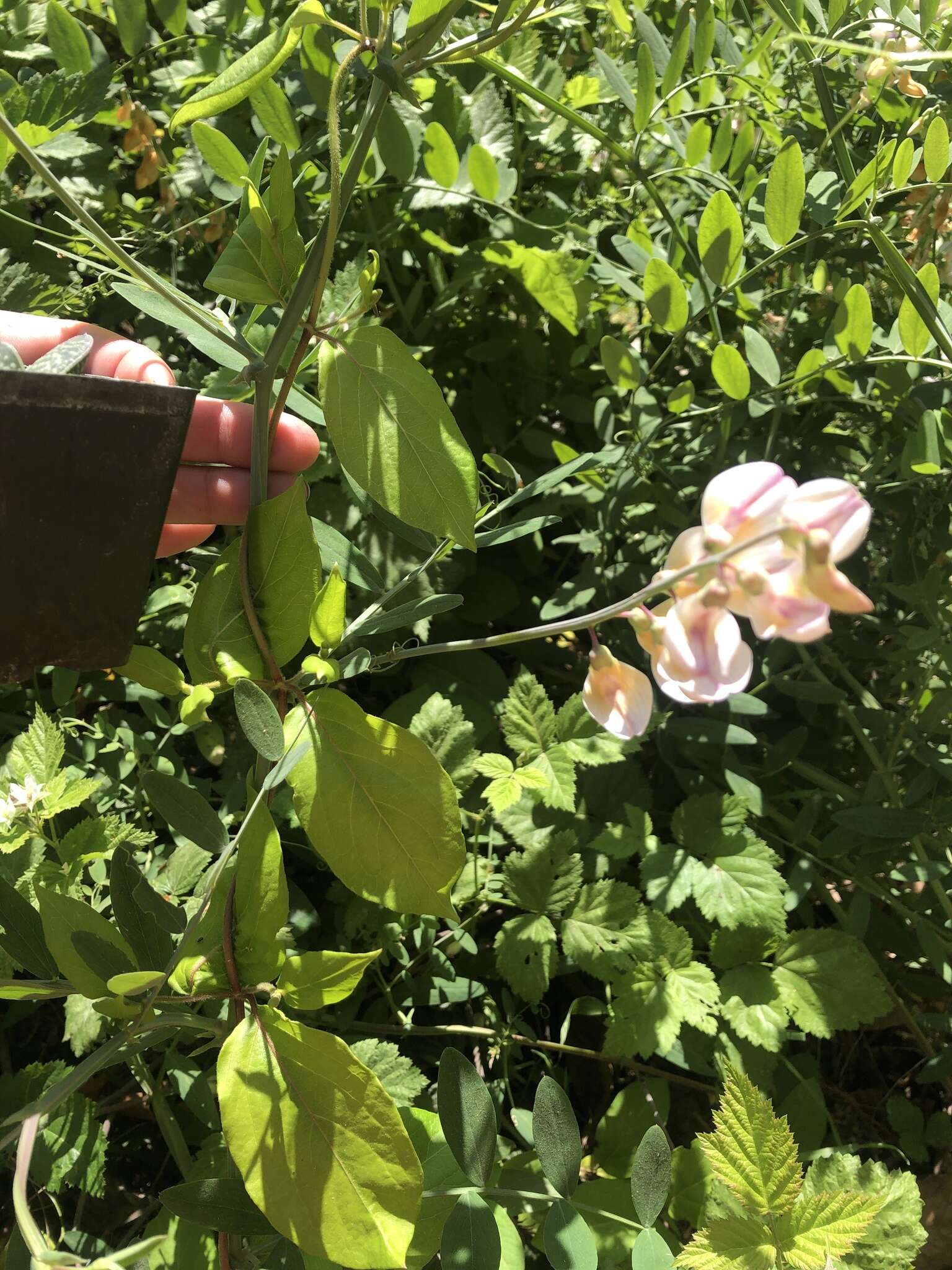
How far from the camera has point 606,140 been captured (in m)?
1.00

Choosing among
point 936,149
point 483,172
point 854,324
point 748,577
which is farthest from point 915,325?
point 748,577

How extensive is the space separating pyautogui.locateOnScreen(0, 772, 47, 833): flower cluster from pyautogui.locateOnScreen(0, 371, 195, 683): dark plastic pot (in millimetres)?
334

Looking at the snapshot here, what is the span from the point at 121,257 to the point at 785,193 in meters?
0.67

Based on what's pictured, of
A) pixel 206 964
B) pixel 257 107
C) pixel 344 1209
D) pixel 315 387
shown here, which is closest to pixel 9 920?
pixel 206 964

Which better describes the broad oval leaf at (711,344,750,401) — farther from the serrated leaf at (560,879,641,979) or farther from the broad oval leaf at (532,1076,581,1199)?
the broad oval leaf at (532,1076,581,1199)

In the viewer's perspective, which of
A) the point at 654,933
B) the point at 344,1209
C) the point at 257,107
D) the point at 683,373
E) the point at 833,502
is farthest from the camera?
the point at 683,373

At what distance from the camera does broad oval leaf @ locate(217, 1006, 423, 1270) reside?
631mm

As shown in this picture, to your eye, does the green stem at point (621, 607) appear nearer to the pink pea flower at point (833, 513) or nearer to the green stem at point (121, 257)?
the pink pea flower at point (833, 513)

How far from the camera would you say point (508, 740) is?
121 cm

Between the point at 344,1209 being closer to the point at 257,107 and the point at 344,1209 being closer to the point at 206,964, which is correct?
the point at 206,964

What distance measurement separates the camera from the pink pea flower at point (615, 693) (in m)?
0.64

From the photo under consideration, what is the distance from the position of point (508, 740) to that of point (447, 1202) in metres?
0.53

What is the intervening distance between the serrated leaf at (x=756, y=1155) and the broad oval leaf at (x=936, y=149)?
886 millimetres

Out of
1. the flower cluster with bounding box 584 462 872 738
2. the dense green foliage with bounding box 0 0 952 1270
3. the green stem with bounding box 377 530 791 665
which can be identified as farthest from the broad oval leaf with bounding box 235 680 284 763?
the flower cluster with bounding box 584 462 872 738
